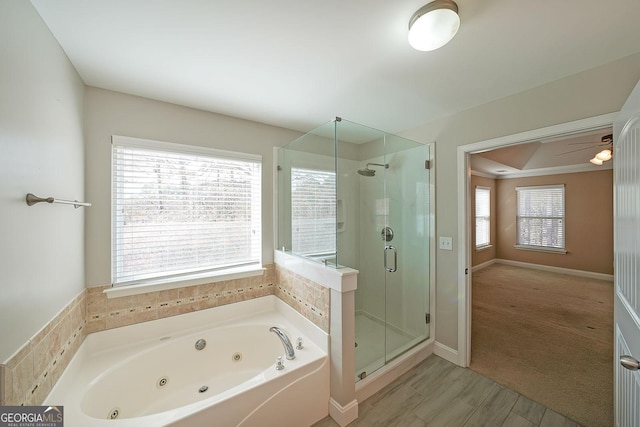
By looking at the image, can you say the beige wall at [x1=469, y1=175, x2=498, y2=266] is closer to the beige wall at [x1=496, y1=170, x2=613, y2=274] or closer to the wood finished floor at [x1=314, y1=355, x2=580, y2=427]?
the beige wall at [x1=496, y1=170, x2=613, y2=274]

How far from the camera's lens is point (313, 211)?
2250 millimetres

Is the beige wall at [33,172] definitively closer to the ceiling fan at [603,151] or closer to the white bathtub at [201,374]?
the white bathtub at [201,374]

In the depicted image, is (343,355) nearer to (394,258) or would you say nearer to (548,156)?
(394,258)

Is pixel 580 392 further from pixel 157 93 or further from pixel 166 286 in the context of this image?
pixel 157 93

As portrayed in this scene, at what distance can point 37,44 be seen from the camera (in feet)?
3.69

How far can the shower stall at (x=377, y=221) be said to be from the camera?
2227mm

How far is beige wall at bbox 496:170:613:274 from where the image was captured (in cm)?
479

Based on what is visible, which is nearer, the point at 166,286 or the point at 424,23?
the point at 424,23

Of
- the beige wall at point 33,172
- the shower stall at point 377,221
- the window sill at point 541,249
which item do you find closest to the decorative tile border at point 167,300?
the beige wall at point 33,172

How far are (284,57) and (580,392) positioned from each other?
11.0 ft

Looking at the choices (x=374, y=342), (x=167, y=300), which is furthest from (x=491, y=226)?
(x=167, y=300)

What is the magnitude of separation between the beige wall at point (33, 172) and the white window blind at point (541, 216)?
802cm

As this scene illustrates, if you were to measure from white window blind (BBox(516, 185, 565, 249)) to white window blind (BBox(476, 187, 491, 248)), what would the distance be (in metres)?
0.71

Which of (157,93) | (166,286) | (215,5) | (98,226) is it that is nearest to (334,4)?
(215,5)
